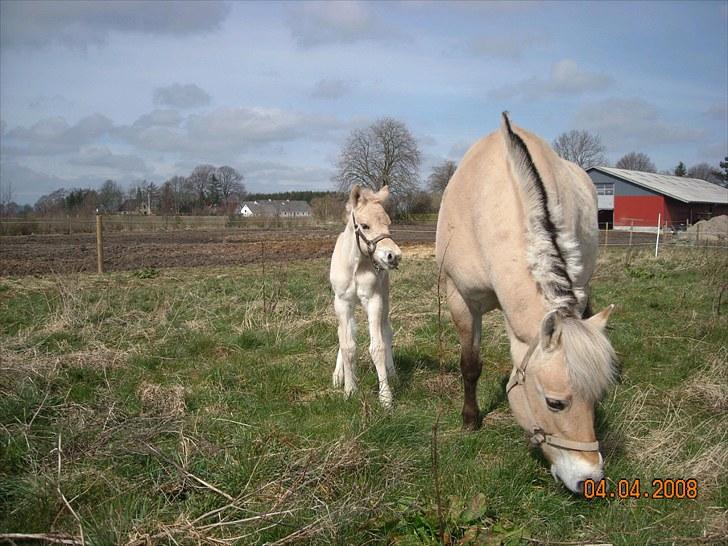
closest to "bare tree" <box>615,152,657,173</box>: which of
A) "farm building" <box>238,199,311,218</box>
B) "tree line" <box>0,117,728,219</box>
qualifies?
"tree line" <box>0,117,728,219</box>

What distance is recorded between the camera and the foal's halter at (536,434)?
2.93 m

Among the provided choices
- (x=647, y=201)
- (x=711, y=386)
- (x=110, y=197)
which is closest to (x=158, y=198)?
(x=110, y=197)

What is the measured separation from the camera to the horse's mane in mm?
2855

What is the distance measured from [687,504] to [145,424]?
11.7 feet

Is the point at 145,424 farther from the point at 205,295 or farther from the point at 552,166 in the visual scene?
the point at 205,295

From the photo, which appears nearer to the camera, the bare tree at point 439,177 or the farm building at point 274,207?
the bare tree at point 439,177

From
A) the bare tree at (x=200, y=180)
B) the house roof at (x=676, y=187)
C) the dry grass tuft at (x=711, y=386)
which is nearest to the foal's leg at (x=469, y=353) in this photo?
the dry grass tuft at (x=711, y=386)

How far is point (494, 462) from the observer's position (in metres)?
3.58

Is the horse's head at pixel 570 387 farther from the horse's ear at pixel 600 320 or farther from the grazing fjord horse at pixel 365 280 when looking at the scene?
the grazing fjord horse at pixel 365 280

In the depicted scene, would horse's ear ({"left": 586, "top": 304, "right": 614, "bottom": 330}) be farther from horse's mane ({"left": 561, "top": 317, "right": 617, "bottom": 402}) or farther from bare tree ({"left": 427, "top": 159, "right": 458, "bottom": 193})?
bare tree ({"left": 427, "top": 159, "right": 458, "bottom": 193})

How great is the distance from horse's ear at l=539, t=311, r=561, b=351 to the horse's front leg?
1862mm

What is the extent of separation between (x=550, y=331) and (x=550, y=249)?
21.7 inches

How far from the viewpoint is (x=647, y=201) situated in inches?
1887
